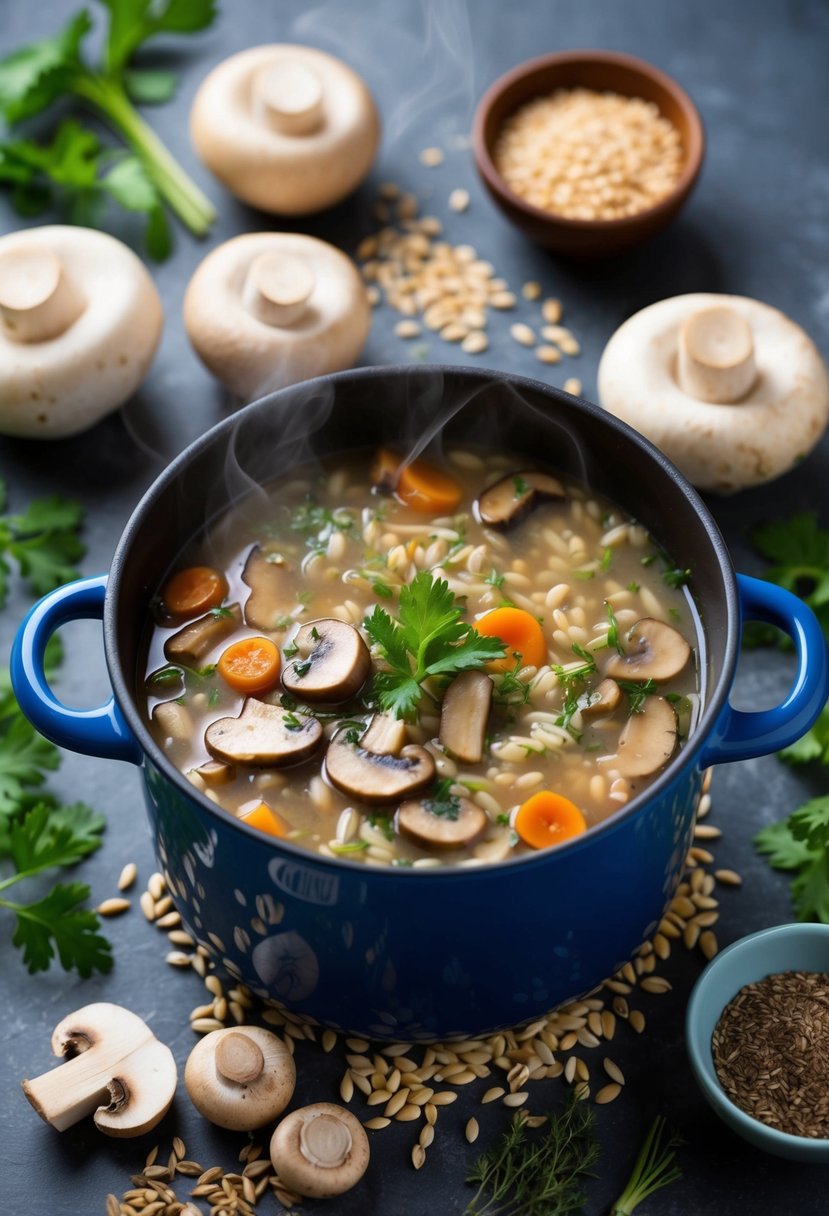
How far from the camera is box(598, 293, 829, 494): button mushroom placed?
4.20 metres

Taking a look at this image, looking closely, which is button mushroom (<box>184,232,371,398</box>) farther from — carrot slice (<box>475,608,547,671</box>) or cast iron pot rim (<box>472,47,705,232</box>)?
carrot slice (<box>475,608,547,671</box>)

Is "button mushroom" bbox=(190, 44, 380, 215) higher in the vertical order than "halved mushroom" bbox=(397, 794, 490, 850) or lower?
higher

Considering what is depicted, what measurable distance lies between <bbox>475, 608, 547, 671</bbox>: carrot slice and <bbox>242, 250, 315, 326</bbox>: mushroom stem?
135 cm

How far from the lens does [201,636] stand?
345cm

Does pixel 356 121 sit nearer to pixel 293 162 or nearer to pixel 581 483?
pixel 293 162

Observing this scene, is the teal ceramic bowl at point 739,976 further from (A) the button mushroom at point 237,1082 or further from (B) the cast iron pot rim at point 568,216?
(B) the cast iron pot rim at point 568,216

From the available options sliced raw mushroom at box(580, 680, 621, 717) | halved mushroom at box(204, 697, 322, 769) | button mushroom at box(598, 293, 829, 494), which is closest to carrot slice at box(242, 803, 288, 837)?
halved mushroom at box(204, 697, 322, 769)

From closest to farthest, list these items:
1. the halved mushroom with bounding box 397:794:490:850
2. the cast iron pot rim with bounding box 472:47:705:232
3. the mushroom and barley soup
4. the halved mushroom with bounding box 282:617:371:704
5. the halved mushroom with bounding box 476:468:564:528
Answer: the halved mushroom with bounding box 397:794:490:850
the mushroom and barley soup
the halved mushroom with bounding box 282:617:371:704
the halved mushroom with bounding box 476:468:564:528
the cast iron pot rim with bounding box 472:47:705:232

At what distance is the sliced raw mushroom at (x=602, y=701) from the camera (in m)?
3.30

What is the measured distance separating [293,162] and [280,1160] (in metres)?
3.06

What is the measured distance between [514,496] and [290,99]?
5.70 ft

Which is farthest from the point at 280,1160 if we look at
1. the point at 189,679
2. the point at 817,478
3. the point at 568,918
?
the point at 817,478

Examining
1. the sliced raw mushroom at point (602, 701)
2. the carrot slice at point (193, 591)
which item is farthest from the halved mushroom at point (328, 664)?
the sliced raw mushroom at point (602, 701)

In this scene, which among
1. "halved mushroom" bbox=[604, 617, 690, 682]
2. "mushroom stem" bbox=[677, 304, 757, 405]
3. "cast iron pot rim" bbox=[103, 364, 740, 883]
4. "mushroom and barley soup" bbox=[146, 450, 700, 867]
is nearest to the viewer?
"cast iron pot rim" bbox=[103, 364, 740, 883]
